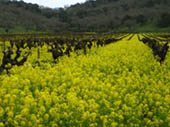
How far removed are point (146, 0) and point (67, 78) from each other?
200 m

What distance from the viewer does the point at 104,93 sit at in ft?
28.0

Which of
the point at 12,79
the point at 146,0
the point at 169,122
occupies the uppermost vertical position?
the point at 146,0

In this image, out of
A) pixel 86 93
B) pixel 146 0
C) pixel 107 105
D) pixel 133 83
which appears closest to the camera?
pixel 107 105

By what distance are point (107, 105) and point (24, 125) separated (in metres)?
2.51

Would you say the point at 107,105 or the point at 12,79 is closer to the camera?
the point at 107,105

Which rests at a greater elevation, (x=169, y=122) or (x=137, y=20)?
(x=137, y=20)

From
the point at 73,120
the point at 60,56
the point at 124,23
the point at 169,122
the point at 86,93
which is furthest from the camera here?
the point at 124,23

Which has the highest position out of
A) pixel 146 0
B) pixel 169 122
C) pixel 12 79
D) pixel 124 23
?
pixel 146 0

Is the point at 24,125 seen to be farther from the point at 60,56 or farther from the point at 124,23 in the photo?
the point at 124,23

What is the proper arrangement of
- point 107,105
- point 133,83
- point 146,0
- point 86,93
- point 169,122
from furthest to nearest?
point 146,0, point 133,83, point 86,93, point 107,105, point 169,122

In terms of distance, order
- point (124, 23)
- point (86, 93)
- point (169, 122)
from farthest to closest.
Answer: point (124, 23) → point (86, 93) → point (169, 122)

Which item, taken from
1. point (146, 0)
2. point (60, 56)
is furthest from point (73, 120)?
point (146, 0)

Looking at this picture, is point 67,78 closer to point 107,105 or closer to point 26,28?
point 107,105

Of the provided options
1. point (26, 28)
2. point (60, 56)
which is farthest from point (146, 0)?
point (60, 56)
